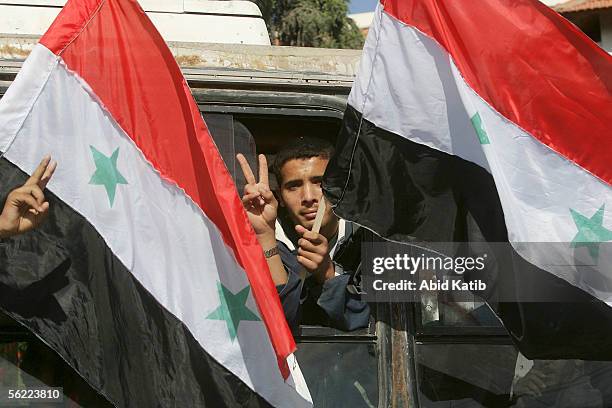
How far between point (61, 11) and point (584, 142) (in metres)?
1.75

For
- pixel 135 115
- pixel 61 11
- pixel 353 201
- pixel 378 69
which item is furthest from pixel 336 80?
pixel 61 11

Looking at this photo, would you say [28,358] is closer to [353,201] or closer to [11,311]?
Answer: [11,311]

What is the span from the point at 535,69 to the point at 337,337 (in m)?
1.11

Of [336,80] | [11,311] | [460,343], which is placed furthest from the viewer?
[336,80]

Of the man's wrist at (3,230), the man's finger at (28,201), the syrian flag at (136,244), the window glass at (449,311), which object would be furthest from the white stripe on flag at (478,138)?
the man's wrist at (3,230)

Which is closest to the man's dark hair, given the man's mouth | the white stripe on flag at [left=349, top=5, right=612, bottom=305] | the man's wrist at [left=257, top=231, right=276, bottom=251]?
the man's mouth

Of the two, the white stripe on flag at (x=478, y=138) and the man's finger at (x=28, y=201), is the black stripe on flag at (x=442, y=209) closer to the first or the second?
the white stripe on flag at (x=478, y=138)

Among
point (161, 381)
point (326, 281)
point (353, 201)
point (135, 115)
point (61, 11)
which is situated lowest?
point (161, 381)

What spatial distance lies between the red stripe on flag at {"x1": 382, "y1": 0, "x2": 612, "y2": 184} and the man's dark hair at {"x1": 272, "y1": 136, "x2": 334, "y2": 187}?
522 mm

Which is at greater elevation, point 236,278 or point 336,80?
point 336,80

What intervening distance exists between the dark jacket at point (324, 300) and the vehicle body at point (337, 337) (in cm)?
4

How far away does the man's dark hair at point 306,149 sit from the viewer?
365 centimetres

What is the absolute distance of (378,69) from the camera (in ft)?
11.2

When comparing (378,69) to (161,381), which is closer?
(161,381)
